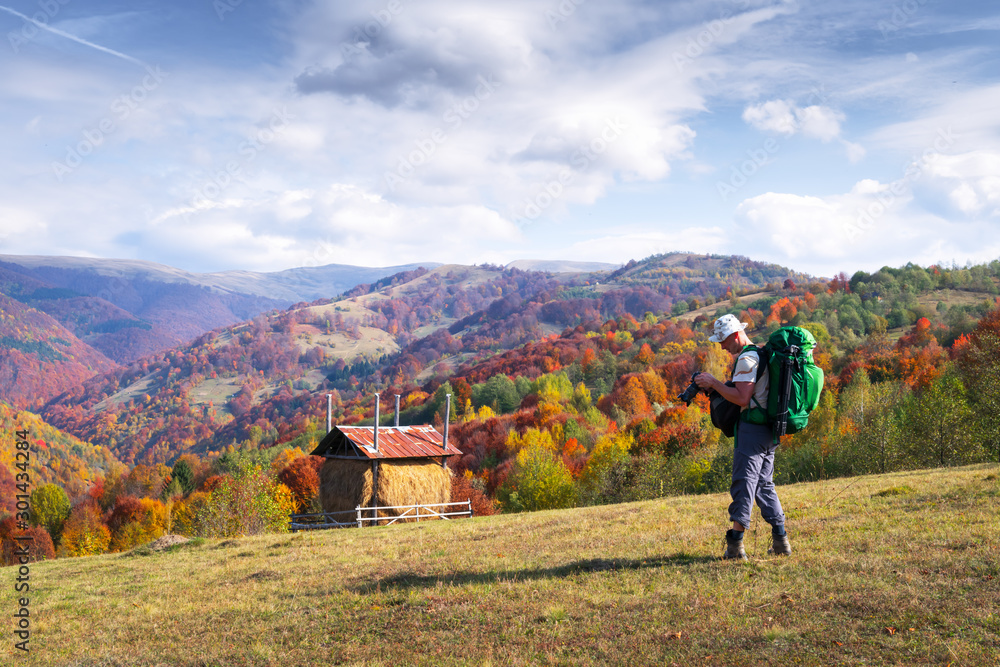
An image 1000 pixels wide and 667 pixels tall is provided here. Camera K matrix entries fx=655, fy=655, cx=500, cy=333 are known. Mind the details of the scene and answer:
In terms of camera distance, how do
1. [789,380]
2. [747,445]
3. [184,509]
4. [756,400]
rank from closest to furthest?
[789,380] < [756,400] < [747,445] < [184,509]

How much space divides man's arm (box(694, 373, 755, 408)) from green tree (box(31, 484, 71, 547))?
4689 inches

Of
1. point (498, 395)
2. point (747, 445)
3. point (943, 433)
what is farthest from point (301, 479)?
point (747, 445)

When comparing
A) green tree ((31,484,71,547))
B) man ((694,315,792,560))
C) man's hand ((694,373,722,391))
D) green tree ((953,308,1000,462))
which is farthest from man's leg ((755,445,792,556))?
green tree ((31,484,71,547))

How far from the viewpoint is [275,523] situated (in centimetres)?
4450

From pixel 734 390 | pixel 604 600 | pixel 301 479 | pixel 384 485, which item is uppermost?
pixel 734 390

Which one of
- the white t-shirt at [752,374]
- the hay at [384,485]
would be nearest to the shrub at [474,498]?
the hay at [384,485]

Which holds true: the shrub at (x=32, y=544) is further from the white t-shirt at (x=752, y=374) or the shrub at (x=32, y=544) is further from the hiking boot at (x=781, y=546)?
the white t-shirt at (x=752, y=374)

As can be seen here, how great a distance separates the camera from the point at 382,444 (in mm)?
32719

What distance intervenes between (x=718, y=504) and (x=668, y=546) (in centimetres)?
550

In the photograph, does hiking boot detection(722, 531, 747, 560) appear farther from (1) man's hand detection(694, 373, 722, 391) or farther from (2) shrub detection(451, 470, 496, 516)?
(2) shrub detection(451, 470, 496, 516)

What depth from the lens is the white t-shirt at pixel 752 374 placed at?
26.1 feet

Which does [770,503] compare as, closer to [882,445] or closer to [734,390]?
[734,390]

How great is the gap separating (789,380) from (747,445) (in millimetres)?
978

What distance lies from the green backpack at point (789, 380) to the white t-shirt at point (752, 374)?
0.17 ft
